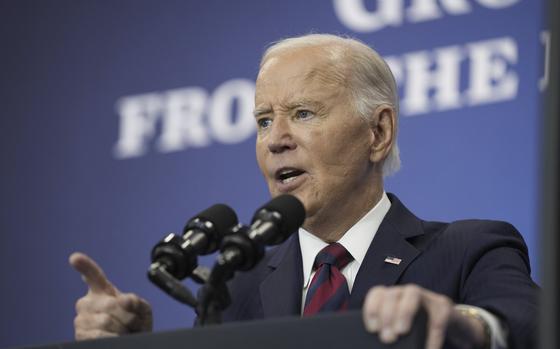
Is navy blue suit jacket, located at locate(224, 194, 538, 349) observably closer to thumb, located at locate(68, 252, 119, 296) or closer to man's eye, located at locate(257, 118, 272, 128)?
man's eye, located at locate(257, 118, 272, 128)

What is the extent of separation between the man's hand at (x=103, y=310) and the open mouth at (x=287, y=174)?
19.5 inches

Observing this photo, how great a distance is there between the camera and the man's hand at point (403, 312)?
1289mm

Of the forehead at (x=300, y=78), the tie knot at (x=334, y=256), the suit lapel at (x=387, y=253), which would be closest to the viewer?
the suit lapel at (x=387, y=253)

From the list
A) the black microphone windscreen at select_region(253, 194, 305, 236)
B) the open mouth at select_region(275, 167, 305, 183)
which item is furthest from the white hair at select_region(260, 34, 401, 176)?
the black microphone windscreen at select_region(253, 194, 305, 236)

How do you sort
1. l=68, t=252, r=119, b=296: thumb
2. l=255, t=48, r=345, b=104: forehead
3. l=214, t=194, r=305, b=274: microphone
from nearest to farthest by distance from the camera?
l=214, t=194, r=305, b=274: microphone
l=68, t=252, r=119, b=296: thumb
l=255, t=48, r=345, b=104: forehead

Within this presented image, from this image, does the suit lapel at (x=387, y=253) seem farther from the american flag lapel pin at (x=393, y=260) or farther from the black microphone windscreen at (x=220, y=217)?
the black microphone windscreen at (x=220, y=217)

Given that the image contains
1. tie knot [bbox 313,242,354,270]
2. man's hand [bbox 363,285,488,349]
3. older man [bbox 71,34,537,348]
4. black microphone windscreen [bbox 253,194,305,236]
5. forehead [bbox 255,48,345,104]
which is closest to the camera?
man's hand [bbox 363,285,488,349]

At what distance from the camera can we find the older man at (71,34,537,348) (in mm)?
2010

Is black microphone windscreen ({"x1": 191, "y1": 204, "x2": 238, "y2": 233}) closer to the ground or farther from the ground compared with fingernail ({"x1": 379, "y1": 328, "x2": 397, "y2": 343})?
farther from the ground

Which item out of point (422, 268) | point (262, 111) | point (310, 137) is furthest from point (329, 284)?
point (262, 111)

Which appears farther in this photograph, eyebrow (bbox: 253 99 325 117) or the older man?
eyebrow (bbox: 253 99 325 117)

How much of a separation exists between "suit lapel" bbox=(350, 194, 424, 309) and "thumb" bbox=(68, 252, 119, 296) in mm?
532

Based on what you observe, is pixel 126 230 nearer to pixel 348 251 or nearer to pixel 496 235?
pixel 348 251

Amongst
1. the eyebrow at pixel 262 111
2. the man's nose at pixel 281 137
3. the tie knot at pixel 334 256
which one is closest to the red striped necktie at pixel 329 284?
the tie knot at pixel 334 256
